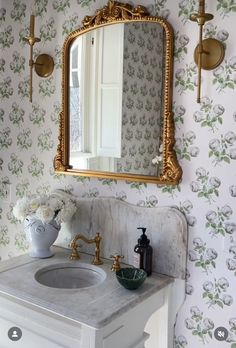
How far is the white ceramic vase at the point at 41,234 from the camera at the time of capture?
1.72 metres

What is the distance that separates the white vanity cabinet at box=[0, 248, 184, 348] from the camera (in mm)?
1228

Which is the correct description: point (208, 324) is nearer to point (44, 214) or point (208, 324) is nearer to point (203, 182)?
point (203, 182)

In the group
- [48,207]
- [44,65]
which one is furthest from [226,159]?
[44,65]

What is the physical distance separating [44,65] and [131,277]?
1203mm

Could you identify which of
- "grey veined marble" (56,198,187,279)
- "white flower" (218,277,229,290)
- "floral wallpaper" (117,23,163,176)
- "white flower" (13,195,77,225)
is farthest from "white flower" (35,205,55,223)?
"white flower" (218,277,229,290)

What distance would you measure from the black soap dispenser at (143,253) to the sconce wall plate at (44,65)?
3.26 feet

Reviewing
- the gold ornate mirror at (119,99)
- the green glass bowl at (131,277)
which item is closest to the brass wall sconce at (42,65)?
the gold ornate mirror at (119,99)

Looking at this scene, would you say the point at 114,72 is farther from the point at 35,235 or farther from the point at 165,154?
the point at 35,235

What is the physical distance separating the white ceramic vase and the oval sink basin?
0.41 ft

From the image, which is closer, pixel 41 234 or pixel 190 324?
pixel 190 324

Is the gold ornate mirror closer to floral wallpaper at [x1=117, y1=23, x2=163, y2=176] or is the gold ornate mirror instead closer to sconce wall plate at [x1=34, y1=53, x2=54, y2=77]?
floral wallpaper at [x1=117, y1=23, x2=163, y2=176]

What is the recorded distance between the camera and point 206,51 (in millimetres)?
1412

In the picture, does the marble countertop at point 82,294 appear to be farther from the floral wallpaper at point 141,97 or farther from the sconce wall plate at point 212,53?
the sconce wall plate at point 212,53

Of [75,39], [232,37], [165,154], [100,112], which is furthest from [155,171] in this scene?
[75,39]
